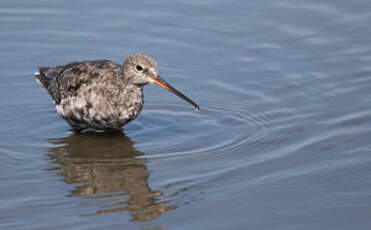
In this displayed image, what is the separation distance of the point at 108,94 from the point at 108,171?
1.28 m

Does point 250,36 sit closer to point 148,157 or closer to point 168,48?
point 168,48

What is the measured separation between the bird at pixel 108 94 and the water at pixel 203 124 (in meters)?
0.28

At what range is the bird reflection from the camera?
7.13m

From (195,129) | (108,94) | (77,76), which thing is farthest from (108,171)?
(77,76)

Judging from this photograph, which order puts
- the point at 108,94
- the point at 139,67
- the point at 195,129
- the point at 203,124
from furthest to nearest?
the point at 203,124 < the point at 195,129 < the point at 108,94 < the point at 139,67

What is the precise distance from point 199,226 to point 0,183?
2.36m

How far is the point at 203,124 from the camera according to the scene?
31.5ft

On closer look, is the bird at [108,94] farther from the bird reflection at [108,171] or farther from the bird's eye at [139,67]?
the bird reflection at [108,171]

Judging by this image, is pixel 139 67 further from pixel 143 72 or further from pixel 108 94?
pixel 108 94

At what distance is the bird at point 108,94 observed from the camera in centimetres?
908

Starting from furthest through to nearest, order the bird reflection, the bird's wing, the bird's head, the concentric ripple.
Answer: the bird's wing < the bird's head < the concentric ripple < the bird reflection

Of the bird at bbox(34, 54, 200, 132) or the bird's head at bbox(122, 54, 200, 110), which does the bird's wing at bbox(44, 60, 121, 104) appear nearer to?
the bird at bbox(34, 54, 200, 132)

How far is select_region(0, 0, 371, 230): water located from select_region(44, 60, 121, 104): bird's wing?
17.3 inches

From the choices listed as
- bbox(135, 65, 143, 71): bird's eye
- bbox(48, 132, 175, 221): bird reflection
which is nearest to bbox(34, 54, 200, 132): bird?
bbox(135, 65, 143, 71): bird's eye
